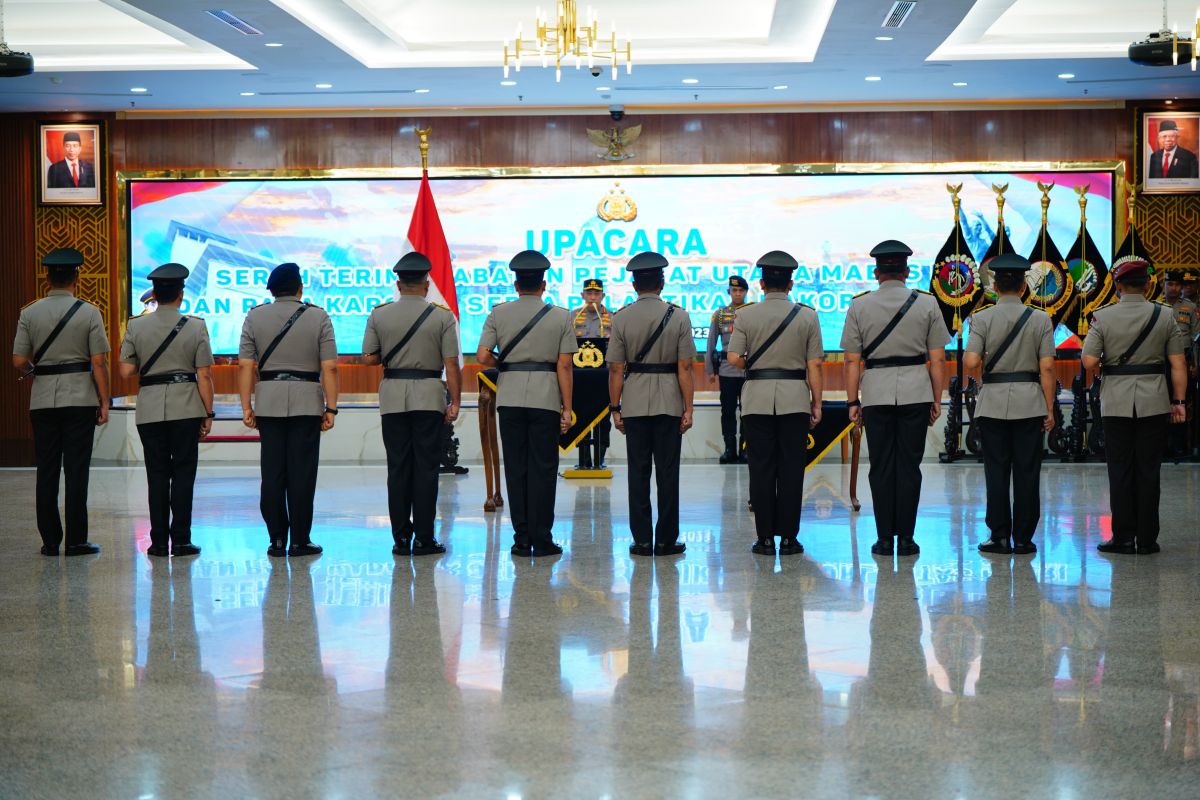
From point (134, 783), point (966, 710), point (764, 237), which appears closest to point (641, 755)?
point (966, 710)

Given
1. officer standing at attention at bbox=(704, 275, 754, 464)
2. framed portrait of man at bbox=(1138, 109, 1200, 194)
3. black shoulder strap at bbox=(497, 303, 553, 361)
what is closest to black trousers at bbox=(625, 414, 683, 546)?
black shoulder strap at bbox=(497, 303, 553, 361)

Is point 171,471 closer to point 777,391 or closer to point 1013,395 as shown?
point 777,391

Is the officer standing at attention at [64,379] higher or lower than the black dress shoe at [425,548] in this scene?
higher

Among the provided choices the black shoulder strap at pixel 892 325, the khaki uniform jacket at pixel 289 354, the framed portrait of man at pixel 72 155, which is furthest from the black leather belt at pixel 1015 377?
the framed portrait of man at pixel 72 155

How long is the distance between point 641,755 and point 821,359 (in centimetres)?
368

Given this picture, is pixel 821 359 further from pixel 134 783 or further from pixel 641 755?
pixel 134 783

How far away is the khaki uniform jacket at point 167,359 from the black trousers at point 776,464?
2.92m

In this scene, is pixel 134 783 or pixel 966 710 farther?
pixel 966 710

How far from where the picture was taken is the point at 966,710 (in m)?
4.05

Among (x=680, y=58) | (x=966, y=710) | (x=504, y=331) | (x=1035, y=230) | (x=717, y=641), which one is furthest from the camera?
(x=1035, y=230)

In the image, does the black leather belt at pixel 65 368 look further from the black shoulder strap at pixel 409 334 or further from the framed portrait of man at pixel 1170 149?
the framed portrait of man at pixel 1170 149

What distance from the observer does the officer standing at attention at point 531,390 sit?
272 inches

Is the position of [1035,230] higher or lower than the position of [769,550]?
higher

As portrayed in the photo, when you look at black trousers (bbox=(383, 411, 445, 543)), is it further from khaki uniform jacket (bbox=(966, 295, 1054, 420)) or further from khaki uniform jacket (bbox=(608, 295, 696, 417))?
khaki uniform jacket (bbox=(966, 295, 1054, 420))
